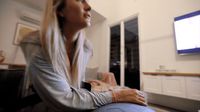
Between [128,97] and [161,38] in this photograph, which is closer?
[128,97]

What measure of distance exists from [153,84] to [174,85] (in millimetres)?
409

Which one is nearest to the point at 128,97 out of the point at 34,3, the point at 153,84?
the point at 153,84

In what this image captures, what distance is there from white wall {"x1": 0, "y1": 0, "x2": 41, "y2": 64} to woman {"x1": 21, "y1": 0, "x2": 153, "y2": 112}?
10.7ft

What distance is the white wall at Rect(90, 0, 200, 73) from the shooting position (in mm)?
2570

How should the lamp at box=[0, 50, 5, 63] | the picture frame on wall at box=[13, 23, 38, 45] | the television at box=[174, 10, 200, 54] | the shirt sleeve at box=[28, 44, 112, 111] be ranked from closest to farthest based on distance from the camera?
the shirt sleeve at box=[28, 44, 112, 111], the television at box=[174, 10, 200, 54], the lamp at box=[0, 50, 5, 63], the picture frame on wall at box=[13, 23, 38, 45]

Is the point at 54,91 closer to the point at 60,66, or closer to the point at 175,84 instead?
the point at 60,66

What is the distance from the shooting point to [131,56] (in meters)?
3.73

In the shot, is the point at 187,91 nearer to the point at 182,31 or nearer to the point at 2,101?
the point at 182,31

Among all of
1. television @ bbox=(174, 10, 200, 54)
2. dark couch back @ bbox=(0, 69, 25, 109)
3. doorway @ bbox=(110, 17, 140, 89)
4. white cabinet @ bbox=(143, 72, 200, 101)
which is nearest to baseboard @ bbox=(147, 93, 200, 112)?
white cabinet @ bbox=(143, 72, 200, 101)

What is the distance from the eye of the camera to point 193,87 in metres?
2.04

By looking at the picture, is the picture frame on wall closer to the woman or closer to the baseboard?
the woman

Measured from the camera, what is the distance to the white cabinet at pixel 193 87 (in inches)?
78.6

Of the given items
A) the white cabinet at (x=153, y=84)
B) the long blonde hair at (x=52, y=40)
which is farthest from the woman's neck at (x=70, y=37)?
the white cabinet at (x=153, y=84)

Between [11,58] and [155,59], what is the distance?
3617 millimetres
